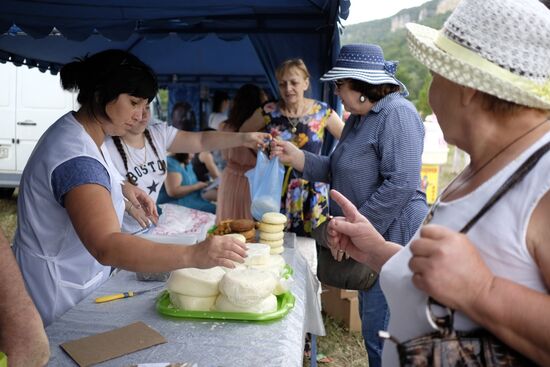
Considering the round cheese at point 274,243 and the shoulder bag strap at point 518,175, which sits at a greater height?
the shoulder bag strap at point 518,175

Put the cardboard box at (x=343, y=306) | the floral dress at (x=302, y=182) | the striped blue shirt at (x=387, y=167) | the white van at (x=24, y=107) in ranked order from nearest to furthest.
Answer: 1. the striped blue shirt at (x=387, y=167)
2. the floral dress at (x=302, y=182)
3. the cardboard box at (x=343, y=306)
4. the white van at (x=24, y=107)

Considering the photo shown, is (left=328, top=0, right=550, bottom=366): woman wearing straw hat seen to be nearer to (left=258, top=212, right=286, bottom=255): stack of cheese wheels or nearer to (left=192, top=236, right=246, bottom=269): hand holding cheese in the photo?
(left=192, top=236, right=246, bottom=269): hand holding cheese

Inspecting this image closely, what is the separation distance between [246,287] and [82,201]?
633mm

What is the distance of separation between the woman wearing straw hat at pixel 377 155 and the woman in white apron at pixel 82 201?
1.14 meters

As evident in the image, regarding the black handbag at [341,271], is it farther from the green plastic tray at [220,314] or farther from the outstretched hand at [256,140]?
the green plastic tray at [220,314]

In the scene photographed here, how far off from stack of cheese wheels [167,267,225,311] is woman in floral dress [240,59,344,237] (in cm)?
192

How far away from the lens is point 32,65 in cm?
594

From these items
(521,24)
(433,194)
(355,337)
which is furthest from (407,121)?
(433,194)

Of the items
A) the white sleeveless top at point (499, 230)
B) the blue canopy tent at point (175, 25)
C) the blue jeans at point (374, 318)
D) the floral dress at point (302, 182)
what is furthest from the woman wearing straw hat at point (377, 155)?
the white sleeveless top at point (499, 230)

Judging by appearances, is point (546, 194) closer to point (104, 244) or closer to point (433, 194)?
point (104, 244)

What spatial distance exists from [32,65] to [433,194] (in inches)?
244

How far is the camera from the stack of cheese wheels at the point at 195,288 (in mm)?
1733

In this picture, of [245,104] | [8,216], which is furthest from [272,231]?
[8,216]

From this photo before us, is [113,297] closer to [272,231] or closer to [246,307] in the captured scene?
[246,307]
